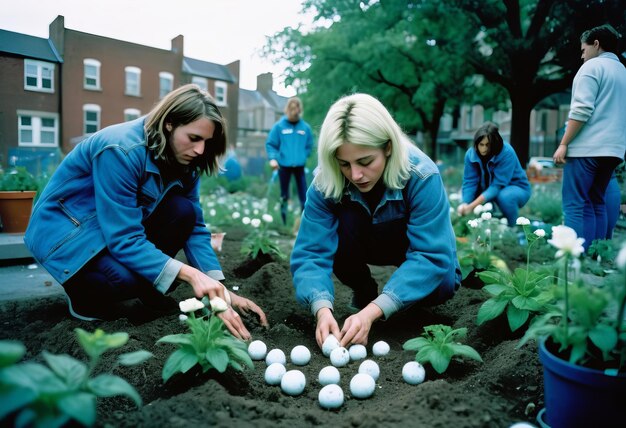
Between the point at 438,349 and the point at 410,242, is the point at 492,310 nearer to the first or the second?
the point at 438,349

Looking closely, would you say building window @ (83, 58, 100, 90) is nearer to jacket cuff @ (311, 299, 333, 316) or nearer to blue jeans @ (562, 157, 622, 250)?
jacket cuff @ (311, 299, 333, 316)

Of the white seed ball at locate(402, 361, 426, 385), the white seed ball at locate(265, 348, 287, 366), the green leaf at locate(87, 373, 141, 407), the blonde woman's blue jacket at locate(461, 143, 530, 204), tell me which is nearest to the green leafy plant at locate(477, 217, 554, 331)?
the white seed ball at locate(402, 361, 426, 385)

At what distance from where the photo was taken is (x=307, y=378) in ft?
7.09

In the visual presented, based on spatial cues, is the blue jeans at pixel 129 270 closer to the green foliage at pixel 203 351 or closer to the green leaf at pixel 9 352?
the green foliage at pixel 203 351

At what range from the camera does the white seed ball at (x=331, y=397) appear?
1837mm

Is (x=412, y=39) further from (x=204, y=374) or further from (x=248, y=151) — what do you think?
(x=204, y=374)

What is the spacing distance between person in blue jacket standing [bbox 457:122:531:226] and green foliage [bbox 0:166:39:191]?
394cm

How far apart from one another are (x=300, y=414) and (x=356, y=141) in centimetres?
115

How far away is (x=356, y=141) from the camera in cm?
223

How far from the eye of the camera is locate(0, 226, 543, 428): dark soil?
1510mm

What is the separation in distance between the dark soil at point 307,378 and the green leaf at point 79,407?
0.36 m

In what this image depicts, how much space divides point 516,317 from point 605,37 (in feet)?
8.16

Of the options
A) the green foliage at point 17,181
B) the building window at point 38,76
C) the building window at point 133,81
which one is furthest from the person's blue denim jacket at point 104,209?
the building window at point 133,81

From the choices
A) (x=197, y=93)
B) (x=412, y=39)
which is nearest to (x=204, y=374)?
(x=197, y=93)
